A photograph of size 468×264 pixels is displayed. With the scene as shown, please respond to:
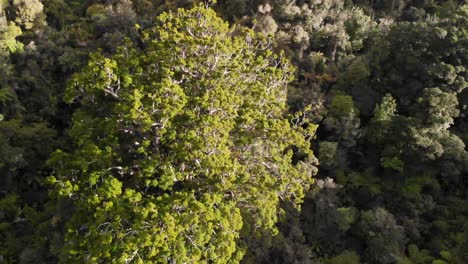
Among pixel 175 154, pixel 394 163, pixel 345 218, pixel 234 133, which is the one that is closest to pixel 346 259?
pixel 345 218

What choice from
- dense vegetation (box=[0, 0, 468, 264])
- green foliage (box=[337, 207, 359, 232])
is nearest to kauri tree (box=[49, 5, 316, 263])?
dense vegetation (box=[0, 0, 468, 264])

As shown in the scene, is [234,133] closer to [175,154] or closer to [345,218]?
[175,154]

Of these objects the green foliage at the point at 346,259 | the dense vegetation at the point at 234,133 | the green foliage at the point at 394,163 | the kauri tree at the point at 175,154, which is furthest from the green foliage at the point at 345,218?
the kauri tree at the point at 175,154

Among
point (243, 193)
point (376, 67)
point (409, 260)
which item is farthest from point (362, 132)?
point (243, 193)

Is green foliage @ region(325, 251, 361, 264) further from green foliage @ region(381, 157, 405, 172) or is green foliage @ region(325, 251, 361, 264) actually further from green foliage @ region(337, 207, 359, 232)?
green foliage @ region(381, 157, 405, 172)

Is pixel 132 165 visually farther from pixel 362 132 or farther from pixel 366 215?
pixel 362 132
